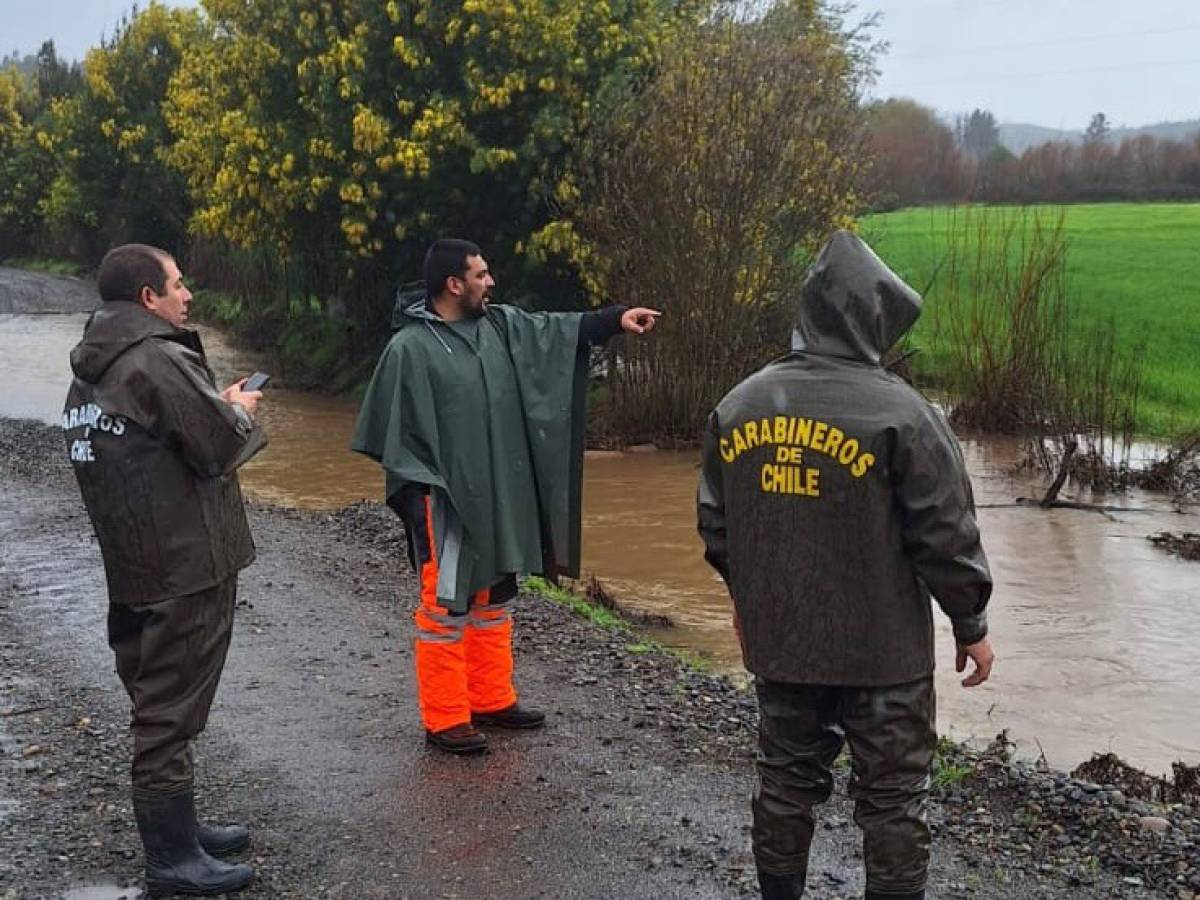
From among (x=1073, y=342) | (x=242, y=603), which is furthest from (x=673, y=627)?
(x=1073, y=342)

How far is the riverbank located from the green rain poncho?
84 cm

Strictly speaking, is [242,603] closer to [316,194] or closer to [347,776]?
[347,776]

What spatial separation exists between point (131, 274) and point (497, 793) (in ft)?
7.73

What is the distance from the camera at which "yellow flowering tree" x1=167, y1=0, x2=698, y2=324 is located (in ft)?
59.6

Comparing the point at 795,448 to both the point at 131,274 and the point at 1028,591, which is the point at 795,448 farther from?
the point at 1028,591

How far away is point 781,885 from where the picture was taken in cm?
385

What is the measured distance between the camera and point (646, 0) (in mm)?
18891

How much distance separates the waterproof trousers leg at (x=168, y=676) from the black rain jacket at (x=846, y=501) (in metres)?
1.75

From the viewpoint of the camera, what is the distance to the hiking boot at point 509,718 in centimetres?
596

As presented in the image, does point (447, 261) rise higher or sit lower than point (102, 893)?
higher

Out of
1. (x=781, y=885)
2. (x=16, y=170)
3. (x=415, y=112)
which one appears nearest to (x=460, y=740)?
(x=781, y=885)

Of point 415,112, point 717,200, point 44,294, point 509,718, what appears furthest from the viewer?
point 44,294

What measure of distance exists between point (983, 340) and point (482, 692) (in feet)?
36.8

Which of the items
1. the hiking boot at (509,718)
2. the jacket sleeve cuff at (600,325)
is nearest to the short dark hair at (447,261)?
the jacket sleeve cuff at (600,325)
